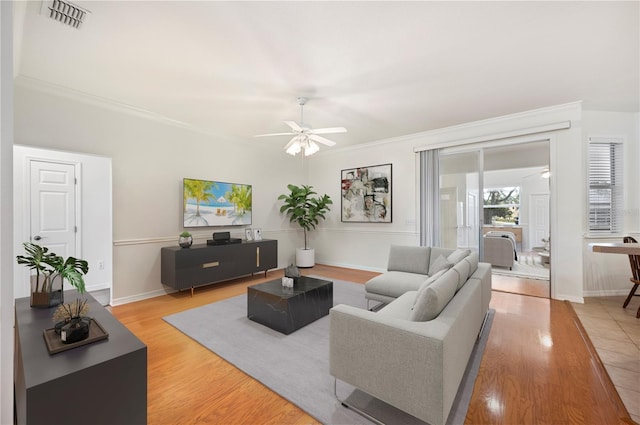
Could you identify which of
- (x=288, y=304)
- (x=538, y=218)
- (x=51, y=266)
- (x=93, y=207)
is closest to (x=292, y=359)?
(x=288, y=304)

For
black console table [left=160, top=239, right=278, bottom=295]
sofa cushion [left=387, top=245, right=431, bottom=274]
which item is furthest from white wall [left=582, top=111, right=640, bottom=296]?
black console table [left=160, top=239, right=278, bottom=295]

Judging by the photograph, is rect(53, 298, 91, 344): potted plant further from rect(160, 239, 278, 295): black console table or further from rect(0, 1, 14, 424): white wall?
rect(160, 239, 278, 295): black console table

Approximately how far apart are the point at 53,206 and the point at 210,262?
6.39 ft

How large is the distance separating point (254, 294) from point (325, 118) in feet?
8.95

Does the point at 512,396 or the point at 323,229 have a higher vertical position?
the point at 323,229

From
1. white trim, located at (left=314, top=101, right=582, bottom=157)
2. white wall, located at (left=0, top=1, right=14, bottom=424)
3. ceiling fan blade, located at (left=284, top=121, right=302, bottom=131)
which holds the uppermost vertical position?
white trim, located at (left=314, top=101, right=582, bottom=157)

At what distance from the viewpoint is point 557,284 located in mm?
3820

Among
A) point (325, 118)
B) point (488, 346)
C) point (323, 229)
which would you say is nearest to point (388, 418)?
point (488, 346)

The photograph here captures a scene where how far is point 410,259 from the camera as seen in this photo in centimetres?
368

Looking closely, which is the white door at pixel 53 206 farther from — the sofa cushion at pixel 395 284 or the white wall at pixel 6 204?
the sofa cushion at pixel 395 284

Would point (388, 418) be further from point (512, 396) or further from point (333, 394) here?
point (512, 396)

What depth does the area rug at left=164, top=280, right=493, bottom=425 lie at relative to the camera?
1.69 meters

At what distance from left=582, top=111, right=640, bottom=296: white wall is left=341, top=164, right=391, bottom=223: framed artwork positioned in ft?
10.1

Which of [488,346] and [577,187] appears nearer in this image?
[488,346]
